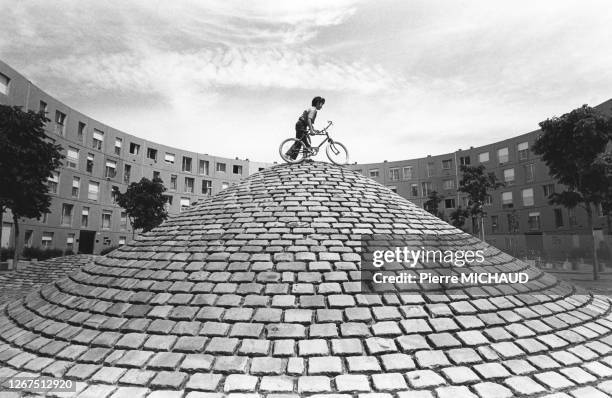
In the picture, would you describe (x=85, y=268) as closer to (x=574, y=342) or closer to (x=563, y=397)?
(x=563, y=397)

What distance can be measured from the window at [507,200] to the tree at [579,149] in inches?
694

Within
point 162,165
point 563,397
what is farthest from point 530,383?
point 162,165

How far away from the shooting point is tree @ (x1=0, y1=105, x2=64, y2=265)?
1445 cm

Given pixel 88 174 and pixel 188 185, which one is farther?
pixel 188 185

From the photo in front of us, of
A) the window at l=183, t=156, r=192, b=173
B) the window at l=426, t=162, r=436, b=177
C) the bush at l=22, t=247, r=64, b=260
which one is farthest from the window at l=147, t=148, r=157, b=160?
the window at l=426, t=162, r=436, b=177

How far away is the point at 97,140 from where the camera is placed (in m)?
31.0

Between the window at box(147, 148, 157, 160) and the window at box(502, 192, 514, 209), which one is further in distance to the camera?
the window at box(147, 148, 157, 160)

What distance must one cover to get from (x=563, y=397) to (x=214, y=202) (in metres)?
5.69

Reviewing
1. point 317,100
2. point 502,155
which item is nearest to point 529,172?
point 502,155

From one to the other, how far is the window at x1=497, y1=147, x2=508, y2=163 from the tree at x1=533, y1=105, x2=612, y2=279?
18.4 meters

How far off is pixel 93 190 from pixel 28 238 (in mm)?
7028

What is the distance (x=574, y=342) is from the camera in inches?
151

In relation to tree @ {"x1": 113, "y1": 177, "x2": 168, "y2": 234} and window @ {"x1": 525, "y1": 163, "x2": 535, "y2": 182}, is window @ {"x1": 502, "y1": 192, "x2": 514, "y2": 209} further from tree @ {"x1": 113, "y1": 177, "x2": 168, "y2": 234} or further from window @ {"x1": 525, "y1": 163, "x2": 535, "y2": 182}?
tree @ {"x1": 113, "y1": 177, "x2": 168, "y2": 234}

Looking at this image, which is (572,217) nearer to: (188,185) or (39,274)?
(39,274)
